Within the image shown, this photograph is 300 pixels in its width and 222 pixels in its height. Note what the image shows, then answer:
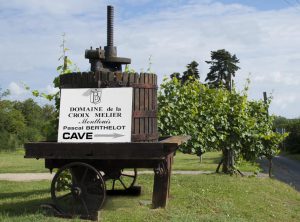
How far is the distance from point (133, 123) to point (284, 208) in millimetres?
4413

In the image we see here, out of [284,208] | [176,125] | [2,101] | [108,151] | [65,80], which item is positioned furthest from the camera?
[2,101]

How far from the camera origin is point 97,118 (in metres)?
7.96

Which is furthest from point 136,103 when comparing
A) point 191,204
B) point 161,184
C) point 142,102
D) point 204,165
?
point 204,165

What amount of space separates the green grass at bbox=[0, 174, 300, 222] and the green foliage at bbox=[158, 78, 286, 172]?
2.20 meters

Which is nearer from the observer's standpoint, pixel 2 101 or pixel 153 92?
pixel 153 92

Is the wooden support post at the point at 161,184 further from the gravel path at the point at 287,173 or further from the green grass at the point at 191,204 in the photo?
the gravel path at the point at 287,173

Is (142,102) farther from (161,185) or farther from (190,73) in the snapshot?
(190,73)

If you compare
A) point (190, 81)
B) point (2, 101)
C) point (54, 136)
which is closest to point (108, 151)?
point (54, 136)

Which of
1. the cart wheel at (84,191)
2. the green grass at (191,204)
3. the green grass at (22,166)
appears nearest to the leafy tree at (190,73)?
the green grass at (191,204)

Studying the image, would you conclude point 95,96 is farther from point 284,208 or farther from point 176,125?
point 176,125

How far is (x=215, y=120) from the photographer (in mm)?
16438

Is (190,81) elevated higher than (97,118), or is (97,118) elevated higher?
(190,81)

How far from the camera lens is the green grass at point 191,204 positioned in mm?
7934

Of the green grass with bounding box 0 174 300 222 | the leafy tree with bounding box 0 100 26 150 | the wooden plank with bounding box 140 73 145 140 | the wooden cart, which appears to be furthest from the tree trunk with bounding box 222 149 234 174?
the leafy tree with bounding box 0 100 26 150
